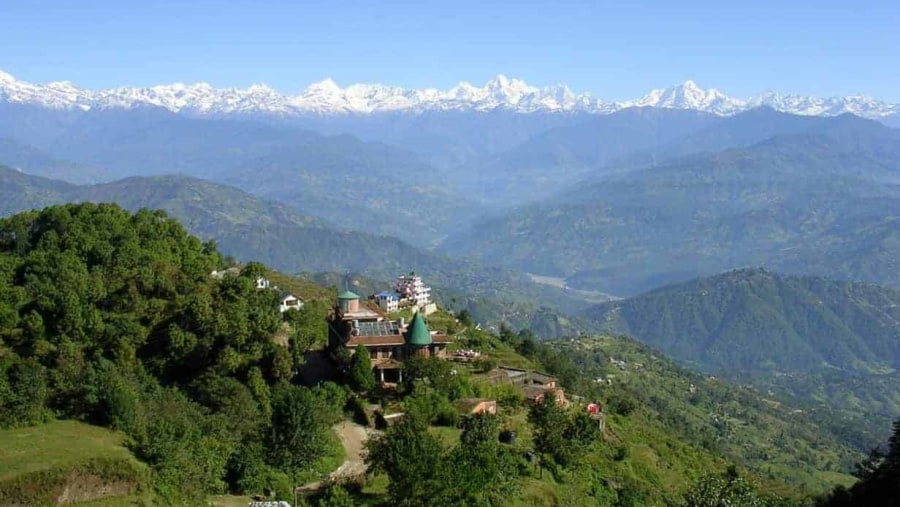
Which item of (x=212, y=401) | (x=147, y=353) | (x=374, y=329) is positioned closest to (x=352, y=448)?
(x=212, y=401)

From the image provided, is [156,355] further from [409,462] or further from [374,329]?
[409,462]

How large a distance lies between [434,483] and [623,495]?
1541 centimetres

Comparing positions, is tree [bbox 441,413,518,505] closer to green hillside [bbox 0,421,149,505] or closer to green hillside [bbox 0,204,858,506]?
green hillside [bbox 0,204,858,506]

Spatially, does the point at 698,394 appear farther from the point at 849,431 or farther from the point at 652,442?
the point at 652,442

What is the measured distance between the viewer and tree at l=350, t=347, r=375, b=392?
41469 mm

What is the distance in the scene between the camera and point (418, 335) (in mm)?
44250

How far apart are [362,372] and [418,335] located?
433 cm

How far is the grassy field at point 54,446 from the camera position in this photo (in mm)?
27219

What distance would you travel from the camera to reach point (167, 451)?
29.9 m

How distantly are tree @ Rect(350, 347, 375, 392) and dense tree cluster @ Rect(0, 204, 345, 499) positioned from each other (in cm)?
208

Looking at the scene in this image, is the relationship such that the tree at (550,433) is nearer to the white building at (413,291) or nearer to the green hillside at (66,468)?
the green hillside at (66,468)

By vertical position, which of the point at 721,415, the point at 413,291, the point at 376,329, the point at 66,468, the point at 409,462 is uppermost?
the point at 376,329

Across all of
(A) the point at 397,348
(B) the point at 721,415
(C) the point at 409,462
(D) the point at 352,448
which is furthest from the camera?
(B) the point at 721,415

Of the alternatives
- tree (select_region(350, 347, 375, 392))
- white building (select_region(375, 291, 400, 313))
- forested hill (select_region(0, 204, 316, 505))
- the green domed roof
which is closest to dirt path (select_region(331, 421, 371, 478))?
forested hill (select_region(0, 204, 316, 505))
